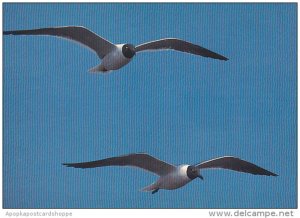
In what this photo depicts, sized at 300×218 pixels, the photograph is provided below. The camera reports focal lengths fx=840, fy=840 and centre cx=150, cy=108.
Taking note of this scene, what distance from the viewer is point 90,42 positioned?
4.64 metres

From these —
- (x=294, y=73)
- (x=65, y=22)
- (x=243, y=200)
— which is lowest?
(x=243, y=200)

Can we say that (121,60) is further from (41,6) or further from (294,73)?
(294,73)

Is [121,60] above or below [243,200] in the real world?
above

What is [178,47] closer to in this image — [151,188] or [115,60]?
[115,60]

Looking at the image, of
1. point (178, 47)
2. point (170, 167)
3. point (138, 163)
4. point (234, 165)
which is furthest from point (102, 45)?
point (234, 165)

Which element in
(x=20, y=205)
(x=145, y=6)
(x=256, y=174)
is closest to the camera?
(x=20, y=205)

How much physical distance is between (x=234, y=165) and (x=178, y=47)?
0.76 metres

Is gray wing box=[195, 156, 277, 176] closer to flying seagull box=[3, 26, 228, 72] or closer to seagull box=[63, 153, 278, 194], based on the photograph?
seagull box=[63, 153, 278, 194]

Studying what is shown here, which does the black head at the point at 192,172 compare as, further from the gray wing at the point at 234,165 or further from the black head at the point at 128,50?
the black head at the point at 128,50

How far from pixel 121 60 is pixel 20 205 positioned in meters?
0.99

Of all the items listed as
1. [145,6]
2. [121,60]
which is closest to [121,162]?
[121,60]

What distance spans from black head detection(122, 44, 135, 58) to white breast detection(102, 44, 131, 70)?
0.02m

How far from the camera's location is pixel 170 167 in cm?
473

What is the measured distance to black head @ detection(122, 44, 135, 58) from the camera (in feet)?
15.1
